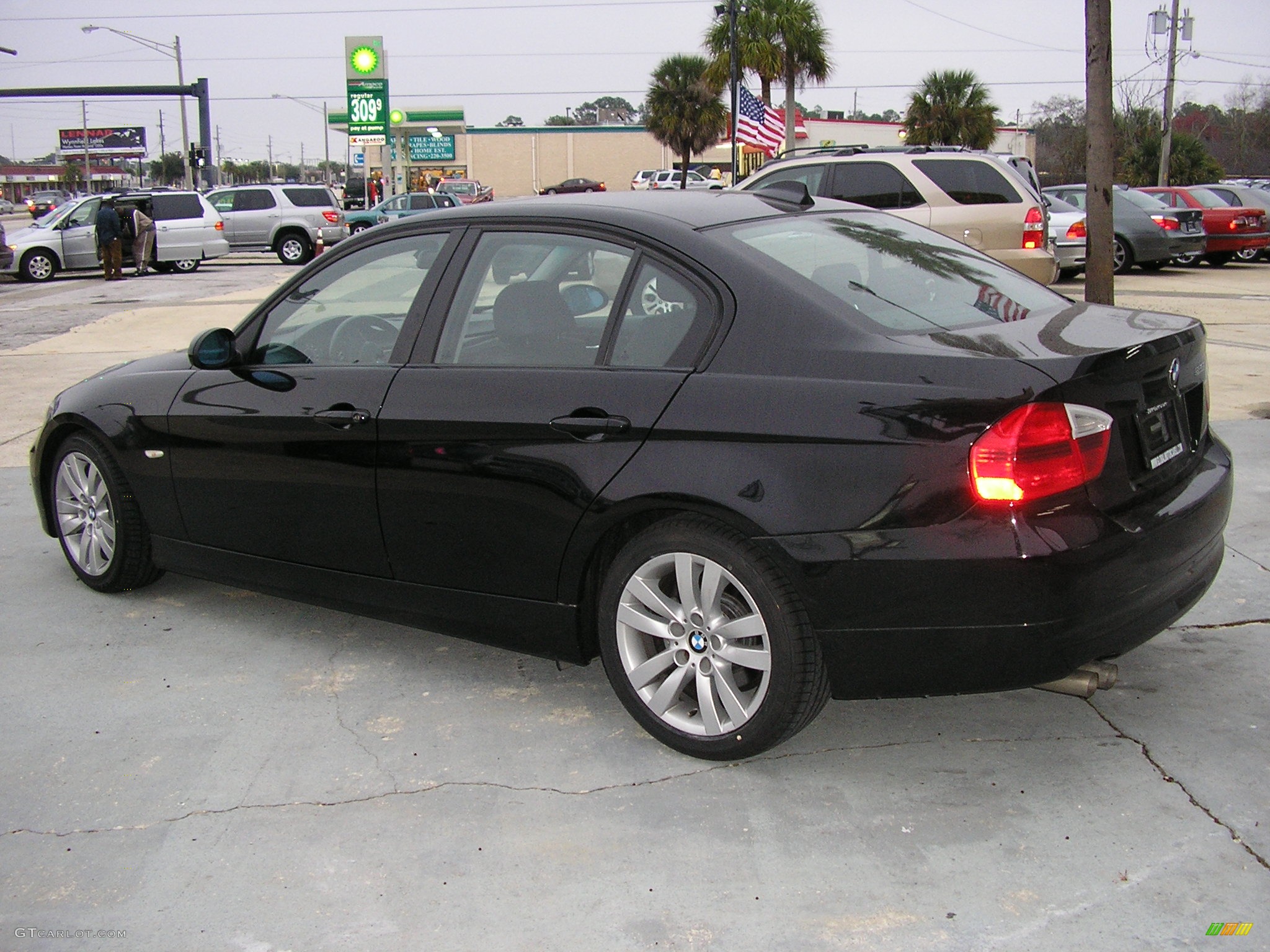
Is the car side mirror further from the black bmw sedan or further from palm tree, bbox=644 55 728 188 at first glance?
palm tree, bbox=644 55 728 188

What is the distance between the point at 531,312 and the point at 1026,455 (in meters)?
1.59

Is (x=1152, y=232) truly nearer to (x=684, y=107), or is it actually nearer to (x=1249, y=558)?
(x=1249, y=558)

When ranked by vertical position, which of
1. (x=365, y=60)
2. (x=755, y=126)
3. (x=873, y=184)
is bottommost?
(x=873, y=184)

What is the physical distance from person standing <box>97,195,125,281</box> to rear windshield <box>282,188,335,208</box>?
5.01m

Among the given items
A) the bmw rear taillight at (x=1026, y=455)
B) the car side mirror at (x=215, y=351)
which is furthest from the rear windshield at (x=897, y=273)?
the car side mirror at (x=215, y=351)

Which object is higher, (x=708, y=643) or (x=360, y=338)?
(x=360, y=338)

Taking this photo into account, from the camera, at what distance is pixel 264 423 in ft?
13.9

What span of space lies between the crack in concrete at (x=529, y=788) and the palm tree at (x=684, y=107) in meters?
54.2

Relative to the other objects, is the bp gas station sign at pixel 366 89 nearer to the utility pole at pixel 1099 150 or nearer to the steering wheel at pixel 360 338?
the utility pole at pixel 1099 150

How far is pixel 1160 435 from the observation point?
3.26m

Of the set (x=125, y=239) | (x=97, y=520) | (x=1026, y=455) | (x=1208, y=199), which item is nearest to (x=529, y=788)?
(x=1026, y=455)

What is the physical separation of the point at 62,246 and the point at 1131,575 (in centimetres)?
2554

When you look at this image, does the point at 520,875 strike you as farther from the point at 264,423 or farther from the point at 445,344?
the point at 264,423

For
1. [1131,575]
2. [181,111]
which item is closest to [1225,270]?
[1131,575]
